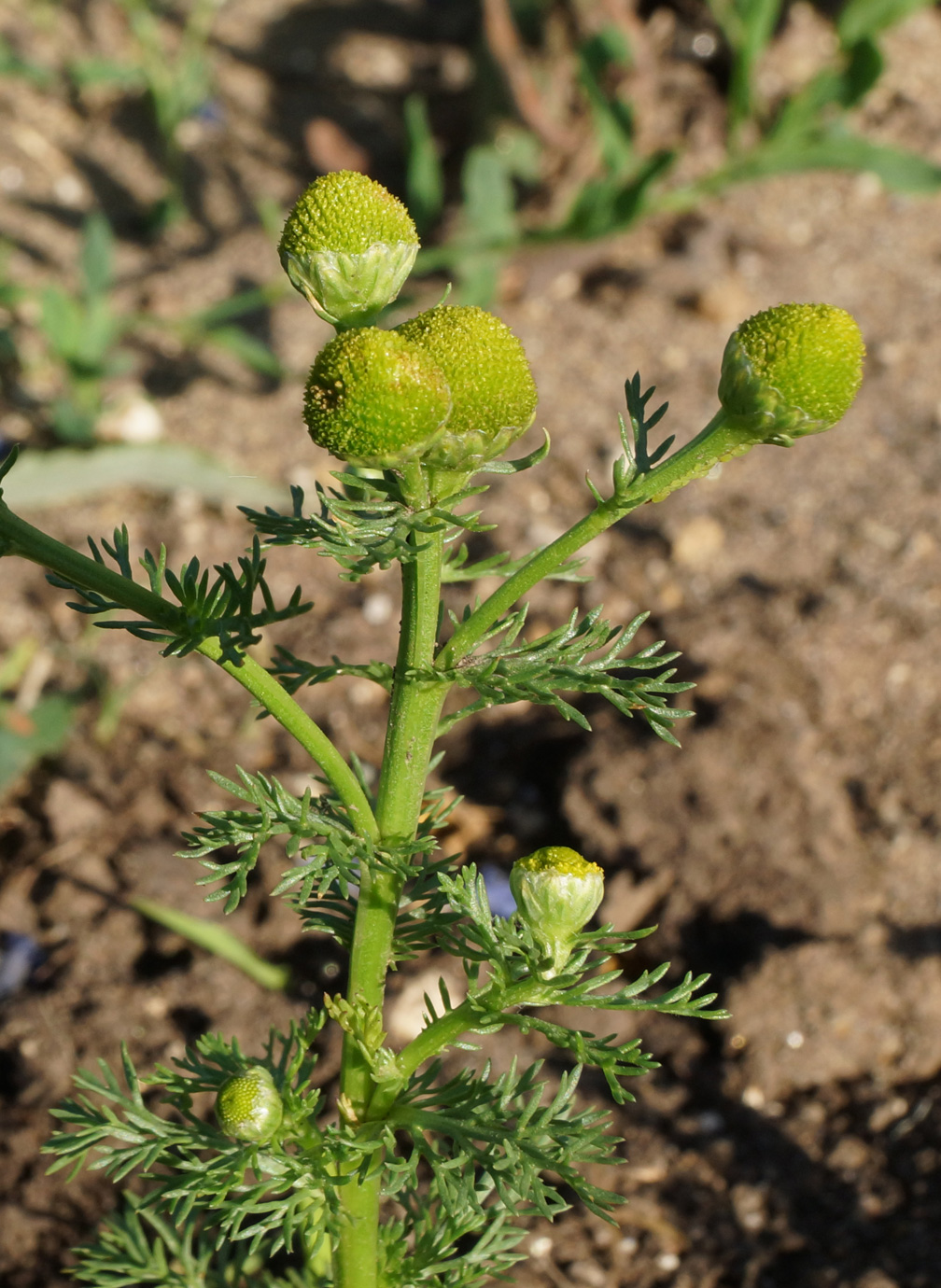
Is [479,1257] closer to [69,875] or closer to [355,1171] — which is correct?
[355,1171]

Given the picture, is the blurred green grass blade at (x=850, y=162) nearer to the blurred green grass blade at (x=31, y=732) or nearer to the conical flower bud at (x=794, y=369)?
the blurred green grass blade at (x=31, y=732)

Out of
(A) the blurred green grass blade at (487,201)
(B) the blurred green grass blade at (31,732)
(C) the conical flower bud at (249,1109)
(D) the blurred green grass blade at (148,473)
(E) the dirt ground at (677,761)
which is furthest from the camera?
(A) the blurred green grass blade at (487,201)

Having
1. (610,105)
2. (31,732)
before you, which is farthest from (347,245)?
(610,105)

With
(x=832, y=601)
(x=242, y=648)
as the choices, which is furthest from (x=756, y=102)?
(x=242, y=648)

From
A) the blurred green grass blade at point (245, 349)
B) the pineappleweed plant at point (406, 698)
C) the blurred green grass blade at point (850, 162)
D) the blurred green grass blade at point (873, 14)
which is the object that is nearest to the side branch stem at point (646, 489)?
the pineappleweed plant at point (406, 698)

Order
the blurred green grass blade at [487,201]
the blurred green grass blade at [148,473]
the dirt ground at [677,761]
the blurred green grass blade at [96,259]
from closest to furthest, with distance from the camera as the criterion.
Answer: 1. the dirt ground at [677,761]
2. the blurred green grass blade at [148,473]
3. the blurred green grass blade at [96,259]
4. the blurred green grass blade at [487,201]

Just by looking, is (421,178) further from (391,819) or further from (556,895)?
(556,895)
